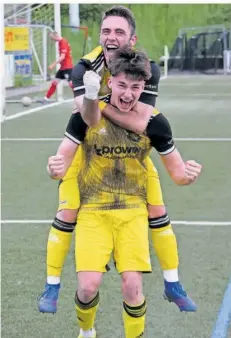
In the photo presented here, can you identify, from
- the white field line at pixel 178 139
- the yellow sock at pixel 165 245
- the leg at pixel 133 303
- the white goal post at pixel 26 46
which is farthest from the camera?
the white goal post at pixel 26 46

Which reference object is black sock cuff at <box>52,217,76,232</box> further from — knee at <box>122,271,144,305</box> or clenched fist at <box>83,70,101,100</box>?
clenched fist at <box>83,70,101,100</box>

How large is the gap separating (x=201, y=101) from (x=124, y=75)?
1835 centimetres

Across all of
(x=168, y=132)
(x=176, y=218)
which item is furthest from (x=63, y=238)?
(x=176, y=218)

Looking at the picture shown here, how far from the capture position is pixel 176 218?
8.25 meters

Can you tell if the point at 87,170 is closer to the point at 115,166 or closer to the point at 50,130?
the point at 115,166

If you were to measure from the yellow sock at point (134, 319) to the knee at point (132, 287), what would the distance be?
0.05 metres

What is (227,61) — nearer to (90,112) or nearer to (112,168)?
(112,168)

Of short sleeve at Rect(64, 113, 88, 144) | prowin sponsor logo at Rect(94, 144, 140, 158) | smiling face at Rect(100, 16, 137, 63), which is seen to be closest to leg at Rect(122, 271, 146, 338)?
prowin sponsor logo at Rect(94, 144, 140, 158)

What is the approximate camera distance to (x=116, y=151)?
449 centimetres

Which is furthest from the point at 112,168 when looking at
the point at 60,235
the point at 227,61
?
the point at 227,61

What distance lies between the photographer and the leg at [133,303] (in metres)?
4.45

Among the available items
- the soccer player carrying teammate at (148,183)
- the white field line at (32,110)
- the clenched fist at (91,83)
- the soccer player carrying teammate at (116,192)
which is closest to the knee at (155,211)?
the soccer player carrying teammate at (148,183)

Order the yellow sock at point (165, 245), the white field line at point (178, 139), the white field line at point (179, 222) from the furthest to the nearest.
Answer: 1. the white field line at point (178, 139)
2. the white field line at point (179, 222)
3. the yellow sock at point (165, 245)

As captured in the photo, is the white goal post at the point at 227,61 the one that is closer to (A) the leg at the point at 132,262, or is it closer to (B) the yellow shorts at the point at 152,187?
(B) the yellow shorts at the point at 152,187
